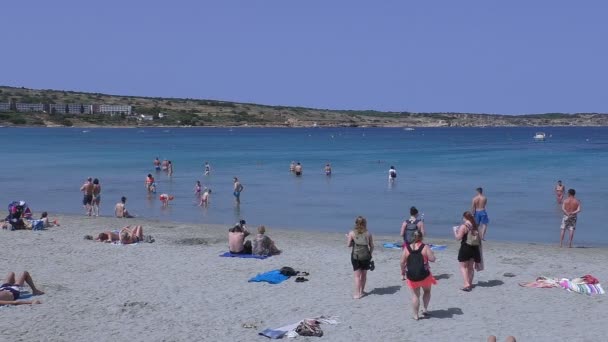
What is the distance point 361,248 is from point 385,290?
1.44 metres

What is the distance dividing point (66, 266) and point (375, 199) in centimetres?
1720

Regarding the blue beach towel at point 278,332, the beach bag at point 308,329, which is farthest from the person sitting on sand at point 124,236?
the beach bag at point 308,329

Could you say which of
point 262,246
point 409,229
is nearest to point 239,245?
point 262,246

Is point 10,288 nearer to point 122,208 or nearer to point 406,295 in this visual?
point 406,295

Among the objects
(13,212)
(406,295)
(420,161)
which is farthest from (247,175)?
(406,295)

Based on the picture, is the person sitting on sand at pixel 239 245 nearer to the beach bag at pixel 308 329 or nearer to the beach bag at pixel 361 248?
the beach bag at pixel 361 248

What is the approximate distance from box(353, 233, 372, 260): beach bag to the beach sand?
0.78 metres

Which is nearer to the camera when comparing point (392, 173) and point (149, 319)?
point (149, 319)

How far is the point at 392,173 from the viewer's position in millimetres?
36969

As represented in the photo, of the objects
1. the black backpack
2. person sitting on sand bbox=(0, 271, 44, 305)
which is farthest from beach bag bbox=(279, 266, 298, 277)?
person sitting on sand bbox=(0, 271, 44, 305)

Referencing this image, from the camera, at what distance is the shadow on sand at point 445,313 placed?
10695mm

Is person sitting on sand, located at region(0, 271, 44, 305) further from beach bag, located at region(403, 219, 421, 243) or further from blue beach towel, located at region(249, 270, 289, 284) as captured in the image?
beach bag, located at region(403, 219, 421, 243)

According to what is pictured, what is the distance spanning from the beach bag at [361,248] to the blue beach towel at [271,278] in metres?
2.03

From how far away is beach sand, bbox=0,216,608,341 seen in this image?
10.1 meters
